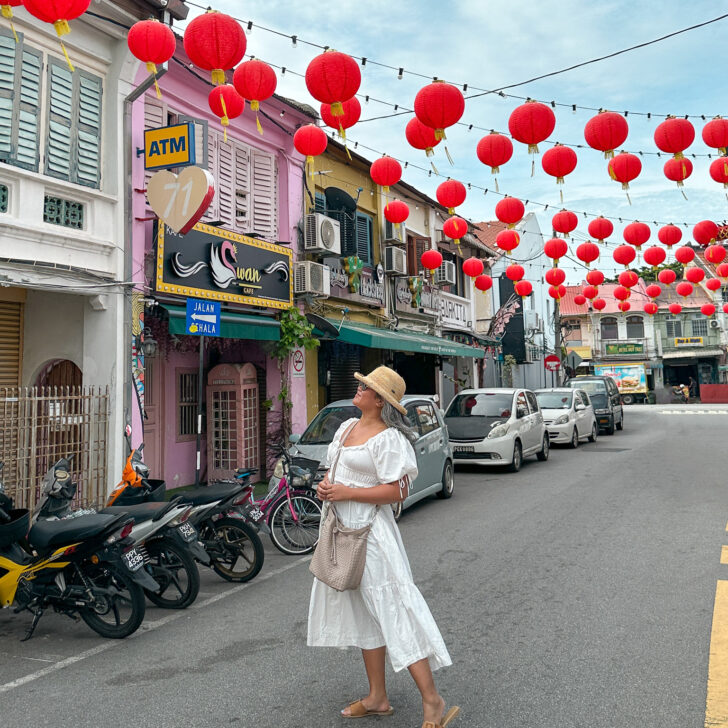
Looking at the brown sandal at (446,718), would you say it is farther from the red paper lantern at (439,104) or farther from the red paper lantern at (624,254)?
the red paper lantern at (624,254)

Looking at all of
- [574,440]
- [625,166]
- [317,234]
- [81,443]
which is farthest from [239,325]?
[574,440]

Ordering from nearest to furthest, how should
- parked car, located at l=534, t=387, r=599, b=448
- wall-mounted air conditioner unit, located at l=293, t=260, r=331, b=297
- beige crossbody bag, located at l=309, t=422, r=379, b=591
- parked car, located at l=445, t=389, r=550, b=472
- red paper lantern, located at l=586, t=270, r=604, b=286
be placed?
beige crossbody bag, located at l=309, t=422, r=379, b=591, wall-mounted air conditioner unit, located at l=293, t=260, r=331, b=297, parked car, located at l=445, t=389, r=550, b=472, parked car, located at l=534, t=387, r=599, b=448, red paper lantern, located at l=586, t=270, r=604, b=286

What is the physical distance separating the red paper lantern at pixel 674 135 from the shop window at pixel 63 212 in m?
7.89

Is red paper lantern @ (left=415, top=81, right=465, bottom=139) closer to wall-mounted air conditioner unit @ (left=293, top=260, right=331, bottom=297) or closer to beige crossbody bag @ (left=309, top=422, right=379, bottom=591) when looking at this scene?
beige crossbody bag @ (left=309, top=422, right=379, bottom=591)

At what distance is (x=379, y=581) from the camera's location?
3.27 m

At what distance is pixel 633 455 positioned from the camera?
1571cm

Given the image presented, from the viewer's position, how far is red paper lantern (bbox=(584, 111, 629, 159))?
8.41 m

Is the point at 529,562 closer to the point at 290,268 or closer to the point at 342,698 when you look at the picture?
the point at 342,698

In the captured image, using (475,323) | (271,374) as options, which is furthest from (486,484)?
(475,323)

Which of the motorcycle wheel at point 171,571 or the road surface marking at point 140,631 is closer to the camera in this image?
the road surface marking at point 140,631

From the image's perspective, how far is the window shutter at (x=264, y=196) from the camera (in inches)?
505

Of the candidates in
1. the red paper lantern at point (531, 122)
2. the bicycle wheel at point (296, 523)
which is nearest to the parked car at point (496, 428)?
the bicycle wheel at point (296, 523)

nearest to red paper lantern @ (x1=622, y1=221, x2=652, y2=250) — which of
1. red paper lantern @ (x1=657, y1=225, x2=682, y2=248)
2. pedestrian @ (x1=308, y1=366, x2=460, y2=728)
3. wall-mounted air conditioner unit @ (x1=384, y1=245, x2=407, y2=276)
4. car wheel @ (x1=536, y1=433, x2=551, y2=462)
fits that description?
red paper lantern @ (x1=657, y1=225, x2=682, y2=248)

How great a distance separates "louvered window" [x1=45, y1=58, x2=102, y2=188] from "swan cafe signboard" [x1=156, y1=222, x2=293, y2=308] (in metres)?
1.30
